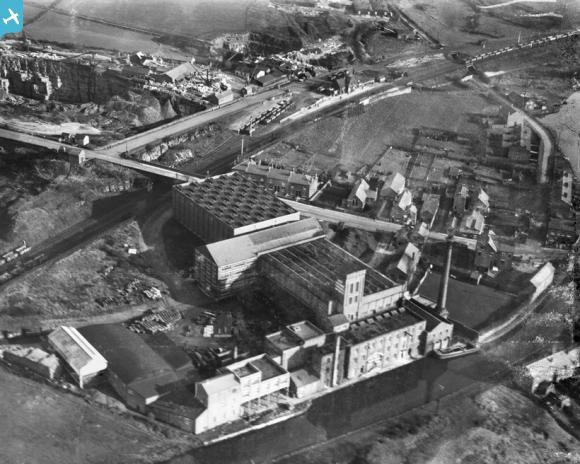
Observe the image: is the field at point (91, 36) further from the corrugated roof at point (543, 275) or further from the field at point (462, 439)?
the field at point (462, 439)

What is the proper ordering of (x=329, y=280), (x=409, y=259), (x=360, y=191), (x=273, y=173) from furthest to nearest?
(x=273, y=173) → (x=360, y=191) → (x=409, y=259) → (x=329, y=280)

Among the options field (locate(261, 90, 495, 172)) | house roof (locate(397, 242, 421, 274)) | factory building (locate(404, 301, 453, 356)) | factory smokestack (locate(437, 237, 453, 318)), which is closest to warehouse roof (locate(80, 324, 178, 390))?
factory building (locate(404, 301, 453, 356))

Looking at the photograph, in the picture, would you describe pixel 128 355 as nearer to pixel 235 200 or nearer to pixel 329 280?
pixel 329 280

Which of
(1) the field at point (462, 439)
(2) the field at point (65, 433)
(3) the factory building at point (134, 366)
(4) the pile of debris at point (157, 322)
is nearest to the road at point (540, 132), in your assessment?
(1) the field at point (462, 439)

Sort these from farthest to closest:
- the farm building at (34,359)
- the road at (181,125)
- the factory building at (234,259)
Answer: the road at (181,125) < the factory building at (234,259) < the farm building at (34,359)

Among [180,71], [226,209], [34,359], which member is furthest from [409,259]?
[180,71]

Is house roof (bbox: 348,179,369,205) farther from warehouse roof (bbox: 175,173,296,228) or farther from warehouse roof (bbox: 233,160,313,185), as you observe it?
warehouse roof (bbox: 175,173,296,228)
